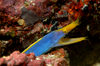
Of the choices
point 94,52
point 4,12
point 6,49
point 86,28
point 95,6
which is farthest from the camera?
point 94,52

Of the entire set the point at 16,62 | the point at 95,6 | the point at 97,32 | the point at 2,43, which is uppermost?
the point at 95,6

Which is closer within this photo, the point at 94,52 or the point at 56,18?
the point at 56,18

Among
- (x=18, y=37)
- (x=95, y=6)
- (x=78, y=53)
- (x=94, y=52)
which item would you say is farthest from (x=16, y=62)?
(x=94, y=52)

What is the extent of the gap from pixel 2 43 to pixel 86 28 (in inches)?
77.0

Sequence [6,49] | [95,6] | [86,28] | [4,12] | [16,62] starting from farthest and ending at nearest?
[86,28]
[95,6]
[6,49]
[4,12]
[16,62]

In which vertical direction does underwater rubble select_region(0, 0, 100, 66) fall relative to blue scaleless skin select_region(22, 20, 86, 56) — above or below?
above

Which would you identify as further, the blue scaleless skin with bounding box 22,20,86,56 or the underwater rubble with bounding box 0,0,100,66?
the underwater rubble with bounding box 0,0,100,66

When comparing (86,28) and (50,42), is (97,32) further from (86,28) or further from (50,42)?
(50,42)

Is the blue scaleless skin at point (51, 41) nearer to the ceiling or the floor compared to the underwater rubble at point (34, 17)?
nearer to the floor

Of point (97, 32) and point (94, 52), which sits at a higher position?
point (97, 32)

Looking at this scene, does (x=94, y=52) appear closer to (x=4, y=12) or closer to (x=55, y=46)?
(x=55, y=46)

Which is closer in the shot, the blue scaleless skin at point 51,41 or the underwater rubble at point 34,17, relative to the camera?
the blue scaleless skin at point 51,41

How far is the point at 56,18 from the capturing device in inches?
97.8

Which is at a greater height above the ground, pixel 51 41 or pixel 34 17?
pixel 34 17
